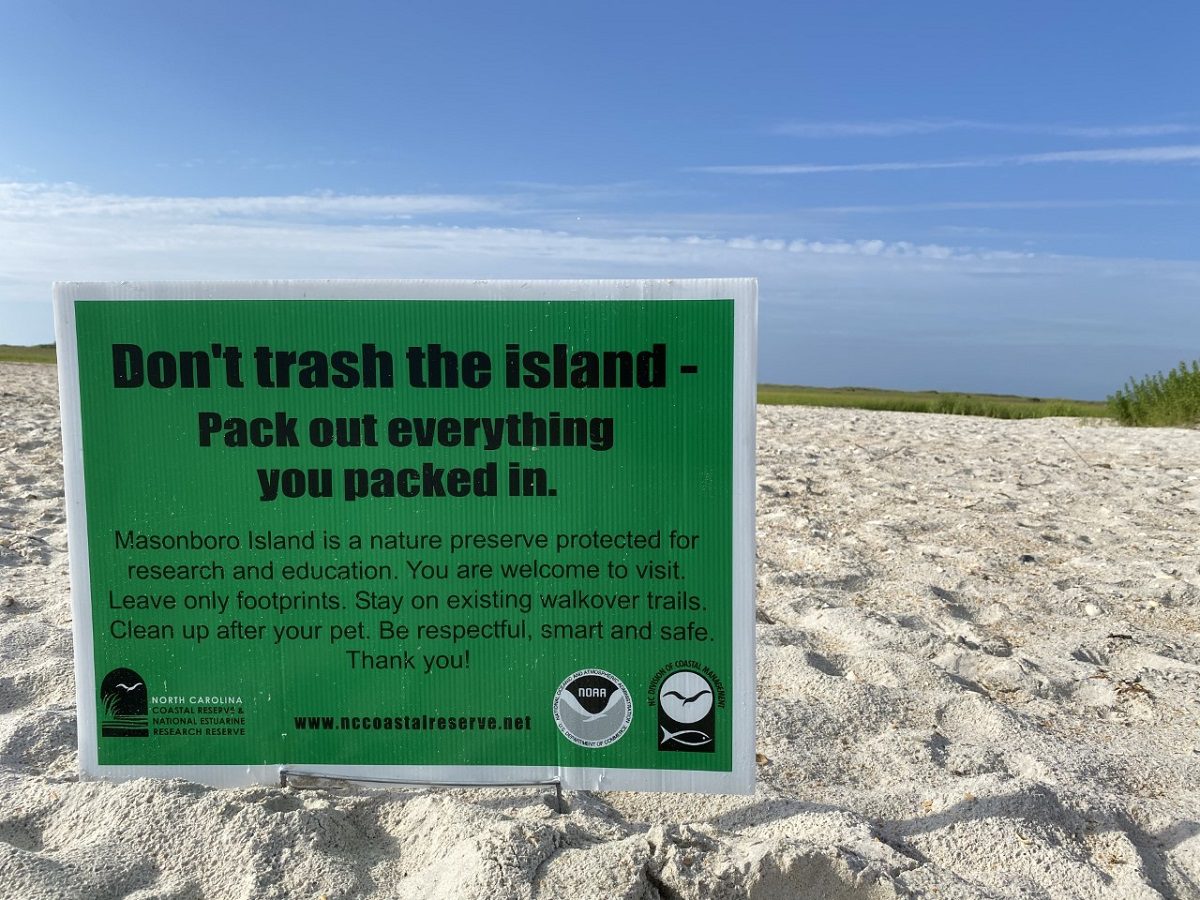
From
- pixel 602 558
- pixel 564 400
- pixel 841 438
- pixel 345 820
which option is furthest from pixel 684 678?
pixel 841 438

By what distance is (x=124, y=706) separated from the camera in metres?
2.20

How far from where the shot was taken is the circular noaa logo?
6.95 feet

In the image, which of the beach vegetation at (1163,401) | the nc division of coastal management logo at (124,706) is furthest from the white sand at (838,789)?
the beach vegetation at (1163,401)

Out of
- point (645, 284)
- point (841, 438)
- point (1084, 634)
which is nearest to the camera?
point (645, 284)

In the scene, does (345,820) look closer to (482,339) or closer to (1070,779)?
(482,339)

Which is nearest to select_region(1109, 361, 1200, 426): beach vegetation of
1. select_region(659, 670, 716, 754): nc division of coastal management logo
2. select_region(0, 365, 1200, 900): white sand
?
select_region(0, 365, 1200, 900): white sand

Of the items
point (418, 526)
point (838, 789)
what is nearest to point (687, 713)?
point (838, 789)

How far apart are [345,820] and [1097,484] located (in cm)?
664

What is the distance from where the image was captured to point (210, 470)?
210cm

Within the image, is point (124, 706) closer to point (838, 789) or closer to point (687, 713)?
point (687, 713)

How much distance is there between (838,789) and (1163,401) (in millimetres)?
12810

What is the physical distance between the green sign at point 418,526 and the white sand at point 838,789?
0.52ft

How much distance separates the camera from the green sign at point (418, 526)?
2.04 m

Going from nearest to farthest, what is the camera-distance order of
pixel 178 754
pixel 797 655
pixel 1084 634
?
pixel 178 754 < pixel 797 655 < pixel 1084 634
